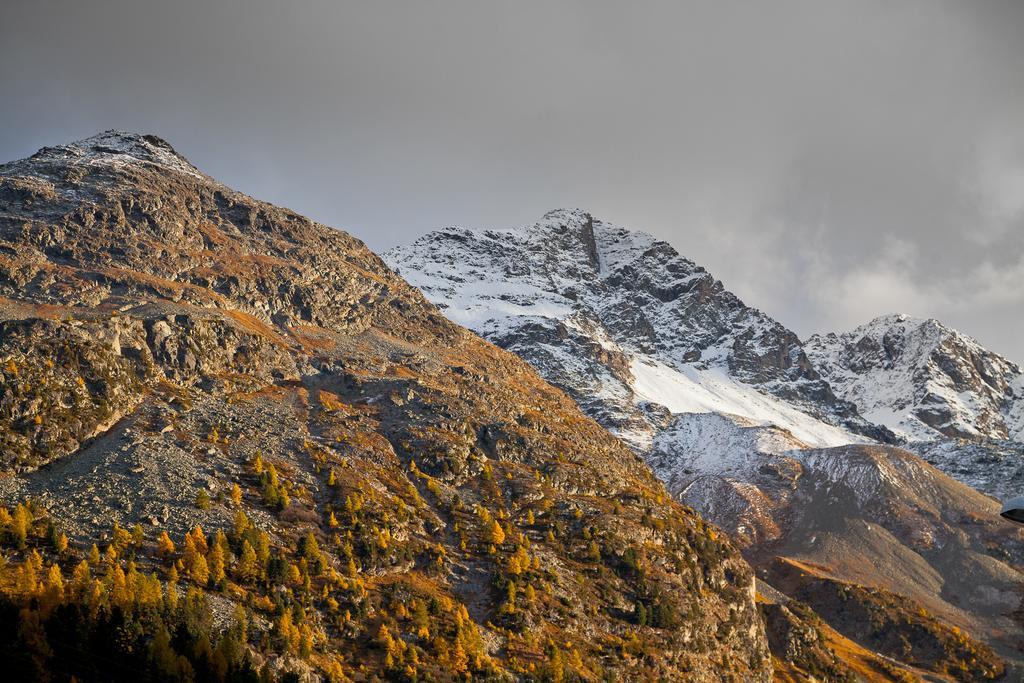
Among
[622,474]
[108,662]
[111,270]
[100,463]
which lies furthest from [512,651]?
[111,270]

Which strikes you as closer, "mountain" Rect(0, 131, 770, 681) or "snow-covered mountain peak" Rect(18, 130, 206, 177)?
"mountain" Rect(0, 131, 770, 681)

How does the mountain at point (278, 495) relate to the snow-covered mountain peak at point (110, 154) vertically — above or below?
below

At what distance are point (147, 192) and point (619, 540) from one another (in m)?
129

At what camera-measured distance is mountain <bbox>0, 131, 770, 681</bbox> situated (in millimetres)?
70000

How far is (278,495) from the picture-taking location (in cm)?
9219

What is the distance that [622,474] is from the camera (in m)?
146

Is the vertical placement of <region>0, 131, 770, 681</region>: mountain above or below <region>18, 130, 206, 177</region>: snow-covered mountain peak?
below

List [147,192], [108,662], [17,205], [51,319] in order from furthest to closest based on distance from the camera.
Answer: [147,192] → [17,205] → [51,319] → [108,662]

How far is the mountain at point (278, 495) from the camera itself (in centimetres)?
7000

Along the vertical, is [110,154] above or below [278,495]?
above

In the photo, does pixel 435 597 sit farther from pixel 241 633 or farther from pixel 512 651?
pixel 241 633

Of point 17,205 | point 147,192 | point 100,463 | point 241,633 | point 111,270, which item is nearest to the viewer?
point 241,633

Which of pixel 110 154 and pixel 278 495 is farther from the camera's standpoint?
pixel 110 154

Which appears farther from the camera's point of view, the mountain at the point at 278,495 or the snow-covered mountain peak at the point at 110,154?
the snow-covered mountain peak at the point at 110,154
